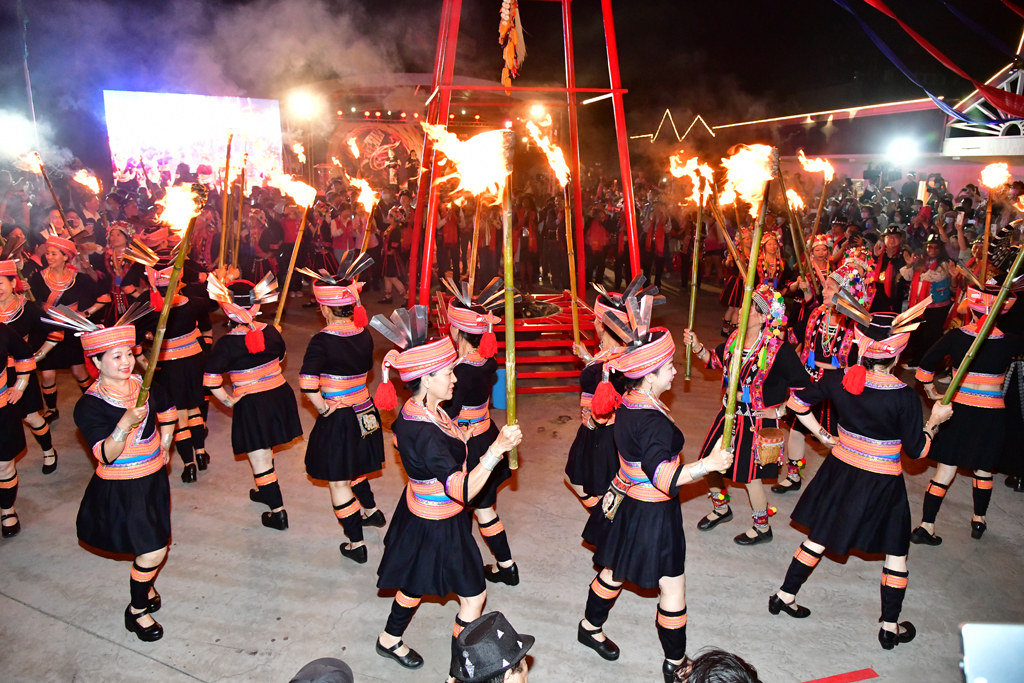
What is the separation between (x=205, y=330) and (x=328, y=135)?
17.2 metres

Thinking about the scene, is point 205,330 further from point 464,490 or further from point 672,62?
point 672,62

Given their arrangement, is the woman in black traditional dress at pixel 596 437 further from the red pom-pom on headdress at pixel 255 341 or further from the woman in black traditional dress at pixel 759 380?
the red pom-pom on headdress at pixel 255 341

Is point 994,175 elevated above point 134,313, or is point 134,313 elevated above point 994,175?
point 994,175

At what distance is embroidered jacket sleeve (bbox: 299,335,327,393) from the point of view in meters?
4.82

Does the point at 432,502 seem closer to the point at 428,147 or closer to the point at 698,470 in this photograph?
the point at 698,470

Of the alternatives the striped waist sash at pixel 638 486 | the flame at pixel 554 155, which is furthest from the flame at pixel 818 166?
the striped waist sash at pixel 638 486

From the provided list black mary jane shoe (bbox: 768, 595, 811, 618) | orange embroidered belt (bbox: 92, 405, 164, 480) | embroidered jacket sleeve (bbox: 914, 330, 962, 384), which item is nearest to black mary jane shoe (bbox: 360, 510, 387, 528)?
orange embroidered belt (bbox: 92, 405, 164, 480)

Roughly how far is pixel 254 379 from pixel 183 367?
1.35 m

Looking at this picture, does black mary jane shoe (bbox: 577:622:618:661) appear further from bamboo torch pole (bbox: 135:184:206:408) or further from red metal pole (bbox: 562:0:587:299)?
red metal pole (bbox: 562:0:587:299)

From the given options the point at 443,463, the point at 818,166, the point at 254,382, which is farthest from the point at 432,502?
the point at 818,166

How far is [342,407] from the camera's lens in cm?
490

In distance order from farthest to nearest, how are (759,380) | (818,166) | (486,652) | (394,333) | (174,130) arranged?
(174,130)
(818,166)
(759,380)
(394,333)
(486,652)

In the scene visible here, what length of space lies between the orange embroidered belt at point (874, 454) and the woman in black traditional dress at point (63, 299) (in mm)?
6364

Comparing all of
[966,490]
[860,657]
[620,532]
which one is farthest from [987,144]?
[620,532]
